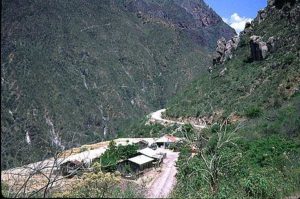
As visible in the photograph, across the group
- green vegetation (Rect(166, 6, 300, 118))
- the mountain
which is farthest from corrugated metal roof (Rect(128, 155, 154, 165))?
the mountain

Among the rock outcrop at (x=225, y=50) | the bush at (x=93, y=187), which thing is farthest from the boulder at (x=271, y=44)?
the bush at (x=93, y=187)

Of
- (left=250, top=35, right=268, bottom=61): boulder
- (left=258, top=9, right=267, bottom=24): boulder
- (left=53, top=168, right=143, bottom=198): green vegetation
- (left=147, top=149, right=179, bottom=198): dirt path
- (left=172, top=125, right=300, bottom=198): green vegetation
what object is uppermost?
(left=258, top=9, right=267, bottom=24): boulder

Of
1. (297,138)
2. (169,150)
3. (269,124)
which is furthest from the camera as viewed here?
(169,150)

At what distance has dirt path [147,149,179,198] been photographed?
22.3m

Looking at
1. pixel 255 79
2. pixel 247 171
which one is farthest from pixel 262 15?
pixel 247 171

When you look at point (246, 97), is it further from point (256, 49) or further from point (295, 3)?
point (295, 3)

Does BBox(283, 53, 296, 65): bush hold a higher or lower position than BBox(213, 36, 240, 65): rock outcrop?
lower

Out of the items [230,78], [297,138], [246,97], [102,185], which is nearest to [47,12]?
[230,78]

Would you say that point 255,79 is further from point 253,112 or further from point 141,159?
point 141,159

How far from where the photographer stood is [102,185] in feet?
18.5

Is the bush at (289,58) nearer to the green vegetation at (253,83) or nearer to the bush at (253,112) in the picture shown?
the green vegetation at (253,83)

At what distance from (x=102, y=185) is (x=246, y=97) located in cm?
4731

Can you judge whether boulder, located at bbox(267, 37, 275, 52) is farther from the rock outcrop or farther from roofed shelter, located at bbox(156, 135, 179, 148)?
roofed shelter, located at bbox(156, 135, 179, 148)

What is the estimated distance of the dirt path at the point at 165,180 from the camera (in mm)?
22275
